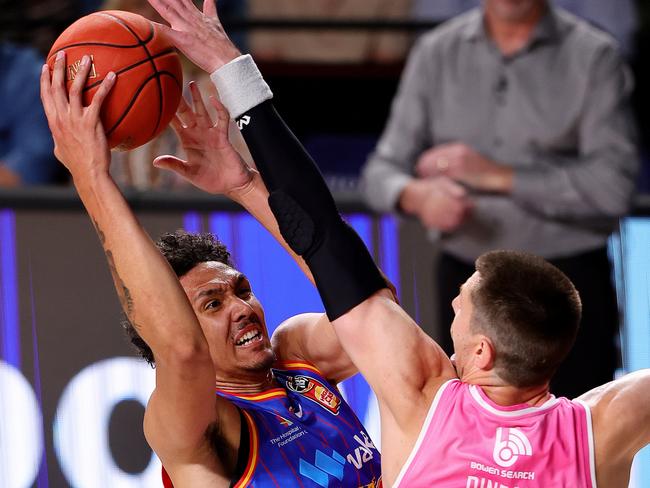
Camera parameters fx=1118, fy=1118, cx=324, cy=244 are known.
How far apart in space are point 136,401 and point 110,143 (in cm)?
239

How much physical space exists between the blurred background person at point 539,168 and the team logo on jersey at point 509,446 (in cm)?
227

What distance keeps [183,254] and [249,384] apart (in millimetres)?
453

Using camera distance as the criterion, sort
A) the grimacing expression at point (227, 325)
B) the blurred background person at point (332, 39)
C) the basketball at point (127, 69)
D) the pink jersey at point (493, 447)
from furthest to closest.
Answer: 1. the blurred background person at point (332, 39)
2. the grimacing expression at point (227, 325)
3. the basketball at point (127, 69)
4. the pink jersey at point (493, 447)

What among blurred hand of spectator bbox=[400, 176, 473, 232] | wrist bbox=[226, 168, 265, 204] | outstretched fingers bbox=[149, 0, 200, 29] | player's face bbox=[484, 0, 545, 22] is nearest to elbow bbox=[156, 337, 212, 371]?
wrist bbox=[226, 168, 265, 204]

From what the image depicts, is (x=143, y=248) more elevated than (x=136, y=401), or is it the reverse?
(x=143, y=248)

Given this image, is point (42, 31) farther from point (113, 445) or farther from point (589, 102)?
point (589, 102)

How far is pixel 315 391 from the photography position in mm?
3422

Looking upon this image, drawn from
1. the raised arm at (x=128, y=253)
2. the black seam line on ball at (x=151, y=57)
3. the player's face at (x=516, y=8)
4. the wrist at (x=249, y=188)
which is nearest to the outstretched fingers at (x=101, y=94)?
the raised arm at (x=128, y=253)

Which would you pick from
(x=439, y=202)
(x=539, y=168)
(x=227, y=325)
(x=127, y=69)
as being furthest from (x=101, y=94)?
(x=539, y=168)

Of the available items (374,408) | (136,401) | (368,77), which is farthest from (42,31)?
(374,408)

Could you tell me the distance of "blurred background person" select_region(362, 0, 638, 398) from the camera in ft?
16.3

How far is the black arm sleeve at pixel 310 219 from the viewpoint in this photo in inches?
106

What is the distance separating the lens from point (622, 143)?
4957 mm

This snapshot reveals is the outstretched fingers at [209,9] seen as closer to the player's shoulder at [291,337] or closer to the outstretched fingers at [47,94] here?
the outstretched fingers at [47,94]
